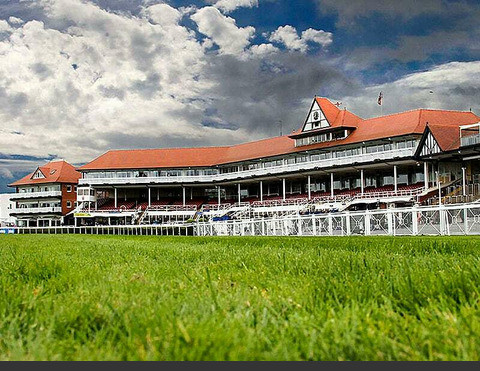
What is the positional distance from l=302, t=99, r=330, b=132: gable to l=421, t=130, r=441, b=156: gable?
17750 mm

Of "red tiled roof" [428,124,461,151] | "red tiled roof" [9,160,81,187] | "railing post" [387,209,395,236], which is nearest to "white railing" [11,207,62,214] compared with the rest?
"red tiled roof" [9,160,81,187]

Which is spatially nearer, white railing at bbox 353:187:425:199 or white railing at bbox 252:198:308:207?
white railing at bbox 353:187:425:199

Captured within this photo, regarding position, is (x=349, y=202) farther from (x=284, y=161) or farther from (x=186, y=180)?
(x=186, y=180)

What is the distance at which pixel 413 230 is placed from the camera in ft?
63.9

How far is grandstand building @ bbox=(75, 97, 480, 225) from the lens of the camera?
43938 millimetres

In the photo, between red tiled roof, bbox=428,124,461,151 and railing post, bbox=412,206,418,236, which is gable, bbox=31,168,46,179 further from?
railing post, bbox=412,206,418,236

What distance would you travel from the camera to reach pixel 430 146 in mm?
43156

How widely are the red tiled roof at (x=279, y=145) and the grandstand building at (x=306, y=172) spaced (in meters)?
0.14

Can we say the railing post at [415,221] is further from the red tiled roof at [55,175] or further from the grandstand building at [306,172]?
the red tiled roof at [55,175]

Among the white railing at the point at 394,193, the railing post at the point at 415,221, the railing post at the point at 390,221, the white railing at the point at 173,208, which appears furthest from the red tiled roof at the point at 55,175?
the railing post at the point at 415,221

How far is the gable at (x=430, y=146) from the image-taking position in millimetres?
41969

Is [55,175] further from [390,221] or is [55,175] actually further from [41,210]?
[390,221]

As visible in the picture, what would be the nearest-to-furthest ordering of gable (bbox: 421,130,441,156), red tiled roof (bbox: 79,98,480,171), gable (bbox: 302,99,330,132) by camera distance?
1. gable (bbox: 421,130,441,156)
2. red tiled roof (bbox: 79,98,480,171)
3. gable (bbox: 302,99,330,132)

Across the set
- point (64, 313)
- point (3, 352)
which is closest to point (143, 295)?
point (64, 313)
